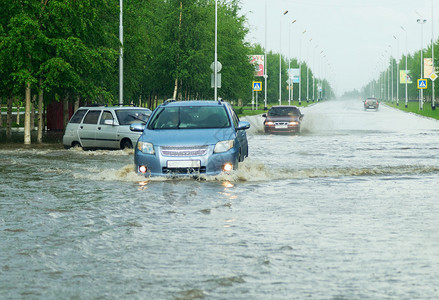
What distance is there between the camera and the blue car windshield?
1619 centimetres

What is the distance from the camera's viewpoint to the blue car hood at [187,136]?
48.9ft

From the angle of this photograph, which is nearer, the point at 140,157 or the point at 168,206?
the point at 168,206

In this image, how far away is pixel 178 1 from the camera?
52406 mm

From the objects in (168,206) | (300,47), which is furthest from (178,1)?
(300,47)

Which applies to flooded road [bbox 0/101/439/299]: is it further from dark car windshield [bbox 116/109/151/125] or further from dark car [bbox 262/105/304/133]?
dark car [bbox 262/105/304/133]

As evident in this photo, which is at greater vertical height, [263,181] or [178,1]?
[178,1]

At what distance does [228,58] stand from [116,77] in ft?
89.0

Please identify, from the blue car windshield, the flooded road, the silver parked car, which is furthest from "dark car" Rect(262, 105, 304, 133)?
the blue car windshield

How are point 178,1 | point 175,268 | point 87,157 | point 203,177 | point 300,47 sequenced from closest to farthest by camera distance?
point 175,268 → point 203,177 → point 87,157 → point 178,1 → point 300,47

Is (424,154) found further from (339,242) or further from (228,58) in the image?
(228,58)

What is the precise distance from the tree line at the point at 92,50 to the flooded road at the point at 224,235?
10.3m

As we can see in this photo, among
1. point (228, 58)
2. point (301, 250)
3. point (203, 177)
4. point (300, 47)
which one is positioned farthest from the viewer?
point (300, 47)

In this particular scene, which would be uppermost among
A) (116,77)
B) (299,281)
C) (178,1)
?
(178,1)

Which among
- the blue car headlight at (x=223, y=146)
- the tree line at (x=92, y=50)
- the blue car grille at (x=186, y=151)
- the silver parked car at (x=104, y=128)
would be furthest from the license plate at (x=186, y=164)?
the tree line at (x=92, y=50)
